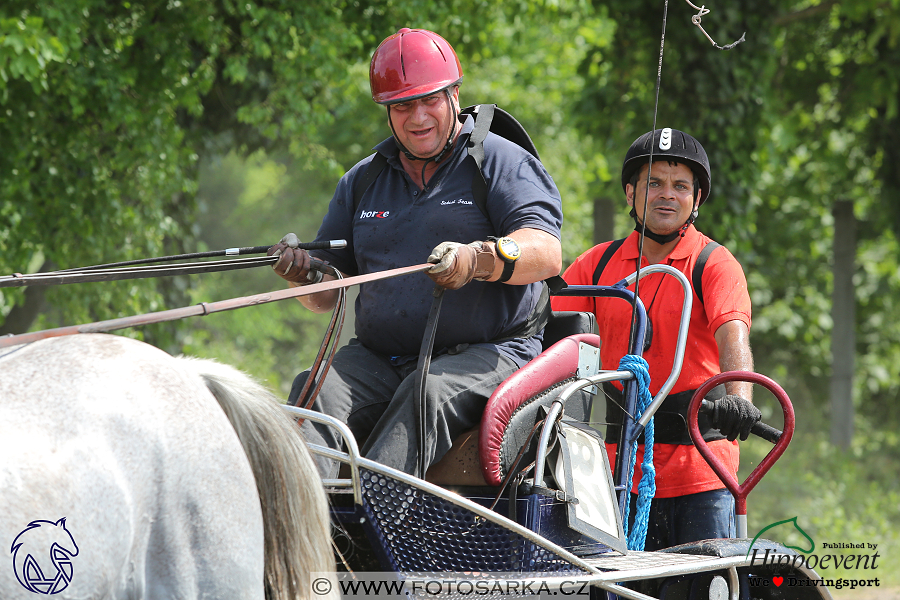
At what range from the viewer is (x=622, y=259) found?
375 centimetres

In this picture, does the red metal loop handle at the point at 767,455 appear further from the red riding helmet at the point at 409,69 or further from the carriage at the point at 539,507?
the red riding helmet at the point at 409,69

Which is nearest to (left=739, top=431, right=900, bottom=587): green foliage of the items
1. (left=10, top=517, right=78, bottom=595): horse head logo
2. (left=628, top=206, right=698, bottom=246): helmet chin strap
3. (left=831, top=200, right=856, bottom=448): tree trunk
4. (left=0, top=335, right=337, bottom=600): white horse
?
(left=831, top=200, right=856, bottom=448): tree trunk

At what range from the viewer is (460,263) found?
2.34m

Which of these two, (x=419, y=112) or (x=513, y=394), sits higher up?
(x=419, y=112)

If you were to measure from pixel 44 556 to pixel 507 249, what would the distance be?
1.41m

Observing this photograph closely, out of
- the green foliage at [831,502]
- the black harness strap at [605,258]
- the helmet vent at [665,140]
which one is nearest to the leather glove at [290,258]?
the black harness strap at [605,258]

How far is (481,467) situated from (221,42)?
4.52 m

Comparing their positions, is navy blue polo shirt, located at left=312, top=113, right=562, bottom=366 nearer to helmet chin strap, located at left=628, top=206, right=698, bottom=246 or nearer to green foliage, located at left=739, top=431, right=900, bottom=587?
helmet chin strap, located at left=628, top=206, right=698, bottom=246

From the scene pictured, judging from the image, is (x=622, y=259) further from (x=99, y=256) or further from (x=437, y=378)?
(x=99, y=256)

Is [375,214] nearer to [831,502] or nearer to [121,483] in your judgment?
[121,483]

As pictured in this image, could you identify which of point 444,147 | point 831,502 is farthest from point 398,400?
point 831,502

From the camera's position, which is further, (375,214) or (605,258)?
(605,258)

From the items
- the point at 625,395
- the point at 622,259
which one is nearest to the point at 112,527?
the point at 625,395

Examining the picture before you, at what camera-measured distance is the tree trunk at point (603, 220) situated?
23.5 feet
